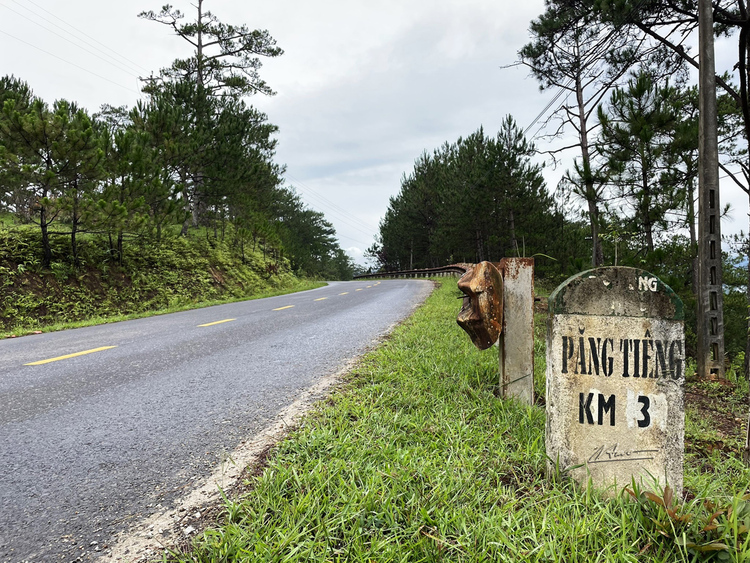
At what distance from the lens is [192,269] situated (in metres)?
15.5

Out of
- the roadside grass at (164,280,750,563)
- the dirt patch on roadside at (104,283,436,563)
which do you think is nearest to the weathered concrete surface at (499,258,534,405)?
the roadside grass at (164,280,750,563)

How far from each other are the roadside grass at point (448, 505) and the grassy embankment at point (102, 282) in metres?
8.33

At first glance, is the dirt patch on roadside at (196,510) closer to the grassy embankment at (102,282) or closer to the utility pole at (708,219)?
the utility pole at (708,219)

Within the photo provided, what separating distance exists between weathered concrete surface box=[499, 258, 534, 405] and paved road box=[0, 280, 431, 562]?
5.40ft

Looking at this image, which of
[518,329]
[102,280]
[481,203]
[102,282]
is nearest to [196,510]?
[518,329]

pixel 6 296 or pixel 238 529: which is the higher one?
pixel 6 296

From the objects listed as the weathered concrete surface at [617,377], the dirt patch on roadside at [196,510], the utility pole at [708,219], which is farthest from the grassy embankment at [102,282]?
the utility pole at [708,219]

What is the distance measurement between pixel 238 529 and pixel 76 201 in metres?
11.8

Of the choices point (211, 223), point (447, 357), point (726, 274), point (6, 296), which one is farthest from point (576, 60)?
point (211, 223)

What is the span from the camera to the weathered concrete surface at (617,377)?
5.96 ft

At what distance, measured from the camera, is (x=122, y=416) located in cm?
278

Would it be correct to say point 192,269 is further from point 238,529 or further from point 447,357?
point 238,529
